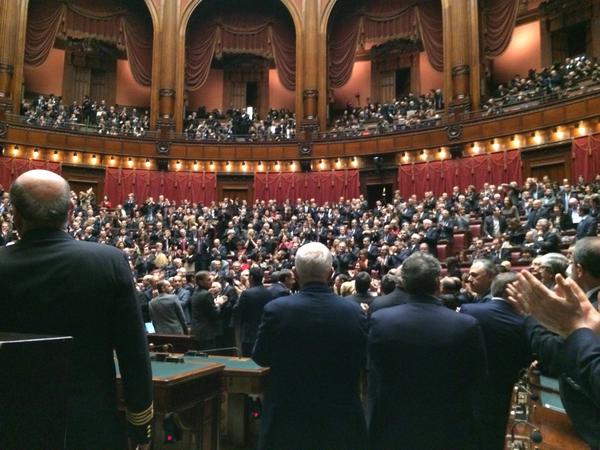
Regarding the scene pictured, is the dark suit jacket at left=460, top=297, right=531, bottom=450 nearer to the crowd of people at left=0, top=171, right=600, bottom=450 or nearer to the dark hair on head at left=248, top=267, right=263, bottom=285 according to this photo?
the crowd of people at left=0, top=171, right=600, bottom=450

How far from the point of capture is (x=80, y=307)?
1.71m

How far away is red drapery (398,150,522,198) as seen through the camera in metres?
15.6

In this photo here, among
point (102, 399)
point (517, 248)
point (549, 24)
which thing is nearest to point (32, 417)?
point (102, 399)

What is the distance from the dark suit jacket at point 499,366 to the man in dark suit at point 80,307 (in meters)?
1.71

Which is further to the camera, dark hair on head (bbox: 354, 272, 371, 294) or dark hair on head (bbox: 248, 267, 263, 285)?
dark hair on head (bbox: 248, 267, 263, 285)

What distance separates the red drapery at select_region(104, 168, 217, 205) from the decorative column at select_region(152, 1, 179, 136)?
6.38 feet

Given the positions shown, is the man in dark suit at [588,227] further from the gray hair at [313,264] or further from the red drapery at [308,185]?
the red drapery at [308,185]

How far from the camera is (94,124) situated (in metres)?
19.1

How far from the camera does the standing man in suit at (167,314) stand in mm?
5520

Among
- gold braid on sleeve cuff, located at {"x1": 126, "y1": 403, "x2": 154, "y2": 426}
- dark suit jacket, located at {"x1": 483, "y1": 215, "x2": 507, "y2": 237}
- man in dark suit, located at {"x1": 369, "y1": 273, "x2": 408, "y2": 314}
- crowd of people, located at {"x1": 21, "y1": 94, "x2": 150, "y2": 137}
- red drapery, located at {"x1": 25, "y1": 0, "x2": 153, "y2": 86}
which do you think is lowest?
gold braid on sleeve cuff, located at {"x1": 126, "y1": 403, "x2": 154, "y2": 426}

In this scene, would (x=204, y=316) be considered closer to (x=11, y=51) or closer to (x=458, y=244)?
(x=458, y=244)

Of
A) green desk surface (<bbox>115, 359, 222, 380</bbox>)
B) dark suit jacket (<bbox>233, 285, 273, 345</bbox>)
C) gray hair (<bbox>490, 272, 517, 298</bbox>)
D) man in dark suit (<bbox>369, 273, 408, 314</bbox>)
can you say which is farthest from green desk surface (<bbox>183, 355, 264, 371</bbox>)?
gray hair (<bbox>490, 272, 517, 298</bbox>)

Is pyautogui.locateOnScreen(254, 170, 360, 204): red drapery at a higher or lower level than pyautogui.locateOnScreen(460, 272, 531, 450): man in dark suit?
higher

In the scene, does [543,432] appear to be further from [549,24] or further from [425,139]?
[549,24]
